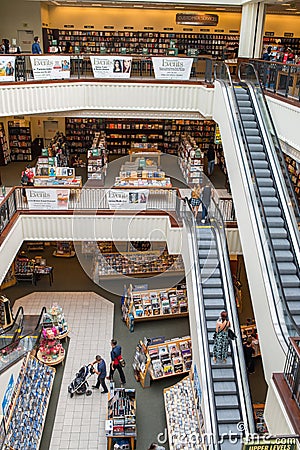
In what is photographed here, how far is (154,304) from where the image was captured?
1319 centimetres

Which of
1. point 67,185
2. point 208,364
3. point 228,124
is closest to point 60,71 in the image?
point 67,185

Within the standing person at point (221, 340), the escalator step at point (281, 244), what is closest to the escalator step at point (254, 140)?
the escalator step at point (281, 244)

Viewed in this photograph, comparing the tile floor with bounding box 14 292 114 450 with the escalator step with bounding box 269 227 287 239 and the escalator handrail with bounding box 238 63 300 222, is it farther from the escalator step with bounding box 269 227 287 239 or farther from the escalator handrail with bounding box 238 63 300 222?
the escalator handrail with bounding box 238 63 300 222

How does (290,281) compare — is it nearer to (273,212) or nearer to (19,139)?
(273,212)

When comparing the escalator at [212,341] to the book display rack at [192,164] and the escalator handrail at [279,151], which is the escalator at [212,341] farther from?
the book display rack at [192,164]

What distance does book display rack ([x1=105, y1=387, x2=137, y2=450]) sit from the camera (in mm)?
8797

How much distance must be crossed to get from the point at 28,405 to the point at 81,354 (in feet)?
8.41

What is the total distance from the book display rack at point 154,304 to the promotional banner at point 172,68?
614 centimetres

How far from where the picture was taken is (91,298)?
46.7ft

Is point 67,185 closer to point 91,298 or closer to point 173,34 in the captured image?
point 91,298

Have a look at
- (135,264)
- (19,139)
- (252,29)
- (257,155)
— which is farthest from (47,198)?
(252,29)

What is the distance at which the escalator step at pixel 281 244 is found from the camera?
8836mm

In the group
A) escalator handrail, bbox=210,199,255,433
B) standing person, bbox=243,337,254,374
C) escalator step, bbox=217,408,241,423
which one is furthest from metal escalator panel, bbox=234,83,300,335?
standing person, bbox=243,337,254,374

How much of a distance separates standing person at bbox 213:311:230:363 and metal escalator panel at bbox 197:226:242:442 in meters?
0.15
